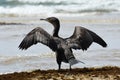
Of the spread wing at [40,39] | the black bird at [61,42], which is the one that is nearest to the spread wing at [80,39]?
the black bird at [61,42]

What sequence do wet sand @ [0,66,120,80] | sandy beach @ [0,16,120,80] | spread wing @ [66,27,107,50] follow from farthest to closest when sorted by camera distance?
spread wing @ [66,27,107,50]
sandy beach @ [0,16,120,80]
wet sand @ [0,66,120,80]

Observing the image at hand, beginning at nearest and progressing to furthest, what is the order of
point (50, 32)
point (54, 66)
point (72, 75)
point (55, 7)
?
point (72, 75) < point (54, 66) < point (50, 32) < point (55, 7)

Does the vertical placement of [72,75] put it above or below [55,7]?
below

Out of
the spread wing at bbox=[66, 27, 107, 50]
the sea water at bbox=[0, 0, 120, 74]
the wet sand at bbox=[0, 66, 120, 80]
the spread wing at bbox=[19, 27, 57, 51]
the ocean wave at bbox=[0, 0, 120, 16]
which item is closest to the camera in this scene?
the wet sand at bbox=[0, 66, 120, 80]

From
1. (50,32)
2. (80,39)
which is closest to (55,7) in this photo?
(50,32)

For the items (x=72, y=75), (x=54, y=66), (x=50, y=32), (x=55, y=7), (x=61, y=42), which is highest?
(x=55, y=7)

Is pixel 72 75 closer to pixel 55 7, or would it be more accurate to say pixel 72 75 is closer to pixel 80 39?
pixel 80 39

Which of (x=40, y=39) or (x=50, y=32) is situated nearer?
(x=40, y=39)

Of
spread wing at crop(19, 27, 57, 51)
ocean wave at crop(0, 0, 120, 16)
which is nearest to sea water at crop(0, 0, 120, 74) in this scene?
ocean wave at crop(0, 0, 120, 16)

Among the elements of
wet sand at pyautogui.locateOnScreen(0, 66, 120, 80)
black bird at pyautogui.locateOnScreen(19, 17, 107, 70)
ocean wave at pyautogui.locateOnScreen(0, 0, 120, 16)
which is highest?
ocean wave at pyautogui.locateOnScreen(0, 0, 120, 16)

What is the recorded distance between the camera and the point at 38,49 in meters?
15.8

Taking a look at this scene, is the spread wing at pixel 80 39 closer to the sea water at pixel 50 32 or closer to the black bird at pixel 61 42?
the black bird at pixel 61 42

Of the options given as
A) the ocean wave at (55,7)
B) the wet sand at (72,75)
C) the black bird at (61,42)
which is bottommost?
the wet sand at (72,75)

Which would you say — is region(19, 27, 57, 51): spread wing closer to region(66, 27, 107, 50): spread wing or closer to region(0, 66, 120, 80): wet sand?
region(66, 27, 107, 50): spread wing
